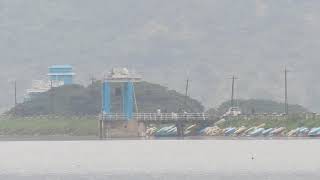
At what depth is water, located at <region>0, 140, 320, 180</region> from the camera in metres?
102

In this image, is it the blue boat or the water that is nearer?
the water

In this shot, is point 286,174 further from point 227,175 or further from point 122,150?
point 122,150

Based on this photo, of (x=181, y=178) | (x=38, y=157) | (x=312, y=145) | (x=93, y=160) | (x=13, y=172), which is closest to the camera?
(x=181, y=178)

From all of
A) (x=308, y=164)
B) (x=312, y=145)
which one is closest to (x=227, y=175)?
(x=308, y=164)

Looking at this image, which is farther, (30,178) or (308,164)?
(308,164)

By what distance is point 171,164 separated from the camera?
389 ft

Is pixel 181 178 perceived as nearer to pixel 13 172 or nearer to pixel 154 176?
pixel 154 176

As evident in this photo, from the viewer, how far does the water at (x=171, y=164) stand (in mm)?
101688

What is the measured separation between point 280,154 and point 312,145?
2324 centimetres

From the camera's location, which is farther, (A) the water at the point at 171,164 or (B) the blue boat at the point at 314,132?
(B) the blue boat at the point at 314,132

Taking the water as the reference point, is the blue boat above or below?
above

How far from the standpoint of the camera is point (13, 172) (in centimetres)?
11181

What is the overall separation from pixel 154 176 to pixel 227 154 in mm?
38292

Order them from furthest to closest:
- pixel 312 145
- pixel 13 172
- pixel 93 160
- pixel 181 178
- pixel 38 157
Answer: pixel 312 145, pixel 38 157, pixel 93 160, pixel 13 172, pixel 181 178
